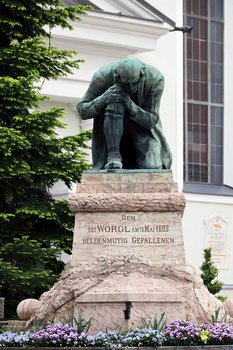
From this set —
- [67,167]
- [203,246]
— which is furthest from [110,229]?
[203,246]

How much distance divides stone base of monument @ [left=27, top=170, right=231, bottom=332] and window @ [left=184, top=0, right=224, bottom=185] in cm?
2234

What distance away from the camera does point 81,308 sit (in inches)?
559

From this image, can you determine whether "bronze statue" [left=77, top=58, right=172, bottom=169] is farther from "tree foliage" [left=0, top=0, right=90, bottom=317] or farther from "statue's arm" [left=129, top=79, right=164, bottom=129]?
"tree foliage" [left=0, top=0, right=90, bottom=317]

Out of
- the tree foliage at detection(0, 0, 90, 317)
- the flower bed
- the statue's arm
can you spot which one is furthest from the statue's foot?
the tree foliage at detection(0, 0, 90, 317)

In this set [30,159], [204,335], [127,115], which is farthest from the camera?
[30,159]

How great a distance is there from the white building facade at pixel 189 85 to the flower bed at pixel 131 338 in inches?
673

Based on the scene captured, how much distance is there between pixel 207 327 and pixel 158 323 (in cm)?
49

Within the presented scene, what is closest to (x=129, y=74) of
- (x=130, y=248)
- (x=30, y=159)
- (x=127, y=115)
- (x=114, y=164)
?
(x=127, y=115)

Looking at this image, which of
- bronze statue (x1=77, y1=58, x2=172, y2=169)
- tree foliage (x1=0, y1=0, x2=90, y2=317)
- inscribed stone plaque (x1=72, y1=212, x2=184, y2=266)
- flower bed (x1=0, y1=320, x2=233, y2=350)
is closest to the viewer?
flower bed (x1=0, y1=320, x2=233, y2=350)

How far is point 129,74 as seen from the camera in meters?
15.1

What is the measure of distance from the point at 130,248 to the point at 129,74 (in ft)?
6.28

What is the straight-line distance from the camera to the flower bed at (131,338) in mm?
13172

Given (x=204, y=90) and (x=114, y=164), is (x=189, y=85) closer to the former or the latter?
(x=204, y=90)

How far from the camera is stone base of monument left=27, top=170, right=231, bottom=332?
14.5 meters
